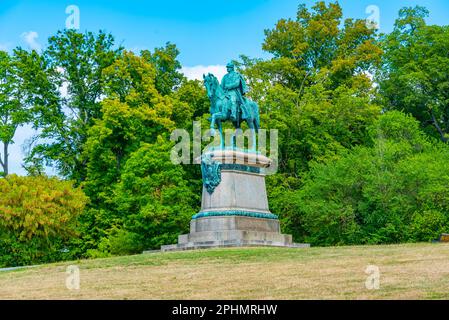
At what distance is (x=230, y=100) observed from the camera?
98.4ft

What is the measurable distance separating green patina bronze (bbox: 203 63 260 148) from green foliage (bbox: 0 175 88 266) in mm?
14735

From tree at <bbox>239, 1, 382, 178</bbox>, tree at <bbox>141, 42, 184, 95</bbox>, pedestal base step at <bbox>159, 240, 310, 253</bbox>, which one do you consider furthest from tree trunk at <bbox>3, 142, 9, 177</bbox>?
pedestal base step at <bbox>159, 240, 310, 253</bbox>

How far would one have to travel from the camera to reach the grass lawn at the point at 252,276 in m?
15.2

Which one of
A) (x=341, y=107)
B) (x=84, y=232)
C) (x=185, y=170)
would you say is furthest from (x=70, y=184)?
(x=341, y=107)

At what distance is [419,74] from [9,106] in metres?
23.3

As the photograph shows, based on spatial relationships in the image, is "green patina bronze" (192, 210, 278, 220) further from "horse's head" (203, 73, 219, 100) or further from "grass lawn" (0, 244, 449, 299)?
"horse's head" (203, 73, 219, 100)

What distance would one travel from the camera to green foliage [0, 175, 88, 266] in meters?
41.5

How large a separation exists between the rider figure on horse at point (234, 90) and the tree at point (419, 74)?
765 inches

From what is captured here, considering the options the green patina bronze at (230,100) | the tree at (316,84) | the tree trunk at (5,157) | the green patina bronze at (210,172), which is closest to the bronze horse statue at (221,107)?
the green patina bronze at (230,100)

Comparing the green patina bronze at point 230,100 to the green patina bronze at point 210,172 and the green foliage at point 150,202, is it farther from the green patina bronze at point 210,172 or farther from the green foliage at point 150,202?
the green foliage at point 150,202

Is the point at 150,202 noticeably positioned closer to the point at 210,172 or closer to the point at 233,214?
the point at 210,172

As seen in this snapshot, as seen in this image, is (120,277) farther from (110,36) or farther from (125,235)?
(110,36)

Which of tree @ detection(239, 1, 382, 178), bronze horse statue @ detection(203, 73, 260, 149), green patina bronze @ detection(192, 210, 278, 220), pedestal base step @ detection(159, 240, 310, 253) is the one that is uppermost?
tree @ detection(239, 1, 382, 178)

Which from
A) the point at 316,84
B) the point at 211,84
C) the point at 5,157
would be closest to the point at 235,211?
the point at 211,84
